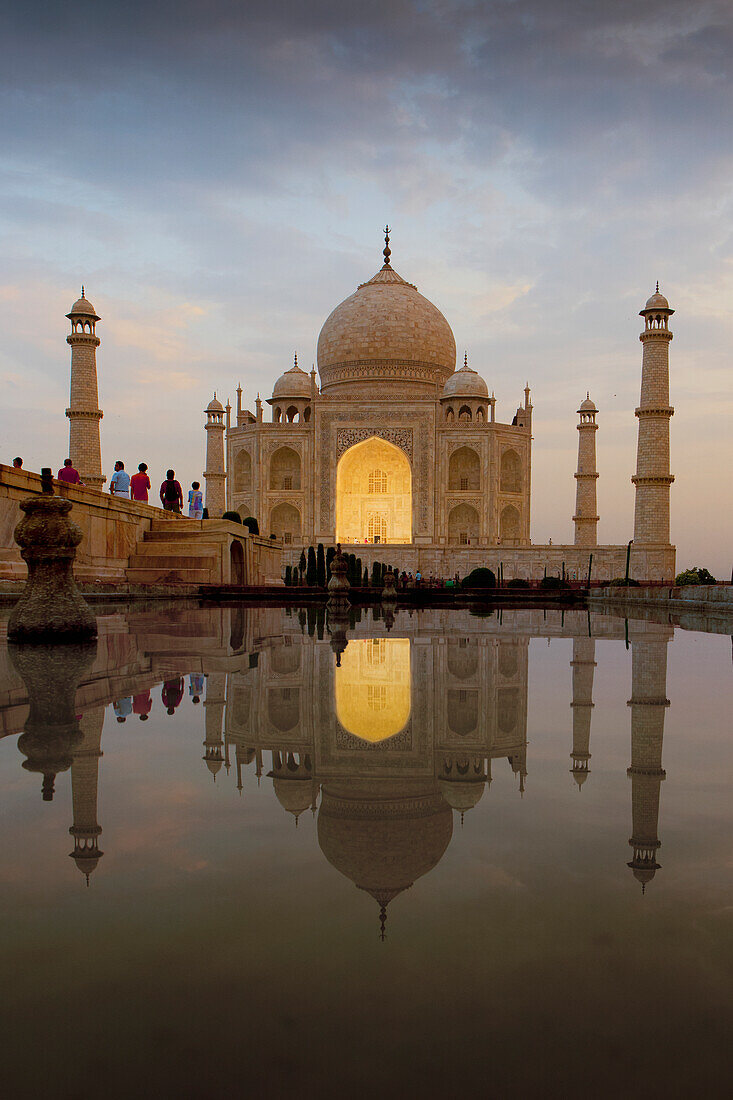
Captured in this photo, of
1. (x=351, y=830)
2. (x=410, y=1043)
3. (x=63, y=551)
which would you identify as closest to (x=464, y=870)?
(x=351, y=830)

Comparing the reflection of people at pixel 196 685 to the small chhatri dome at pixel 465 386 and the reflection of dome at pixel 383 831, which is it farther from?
the small chhatri dome at pixel 465 386

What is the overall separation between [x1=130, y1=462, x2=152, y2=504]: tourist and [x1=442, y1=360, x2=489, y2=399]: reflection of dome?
18.8 metres

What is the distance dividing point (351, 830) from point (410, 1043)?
43cm

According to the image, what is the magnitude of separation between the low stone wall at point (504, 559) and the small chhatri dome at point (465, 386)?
7361 mm

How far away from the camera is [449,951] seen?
686 millimetres

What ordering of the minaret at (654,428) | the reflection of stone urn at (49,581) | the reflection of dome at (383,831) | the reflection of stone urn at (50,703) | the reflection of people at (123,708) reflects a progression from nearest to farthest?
the reflection of dome at (383,831)
the reflection of stone urn at (50,703)
the reflection of people at (123,708)
the reflection of stone urn at (49,581)
the minaret at (654,428)

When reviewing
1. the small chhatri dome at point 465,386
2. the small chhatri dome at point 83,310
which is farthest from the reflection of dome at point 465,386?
the small chhatri dome at point 83,310

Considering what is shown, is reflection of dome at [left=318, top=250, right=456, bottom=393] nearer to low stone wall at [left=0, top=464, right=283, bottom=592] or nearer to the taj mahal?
the taj mahal

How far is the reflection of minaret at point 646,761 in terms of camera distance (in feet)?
3.07

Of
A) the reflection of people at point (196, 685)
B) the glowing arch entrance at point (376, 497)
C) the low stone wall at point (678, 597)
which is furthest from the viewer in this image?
the glowing arch entrance at point (376, 497)

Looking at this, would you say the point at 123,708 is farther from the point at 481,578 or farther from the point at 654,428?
the point at 654,428

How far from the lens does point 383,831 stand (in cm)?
100

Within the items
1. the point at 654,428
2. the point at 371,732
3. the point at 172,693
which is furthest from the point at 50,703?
the point at 654,428

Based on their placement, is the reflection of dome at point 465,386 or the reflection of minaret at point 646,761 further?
the reflection of dome at point 465,386
